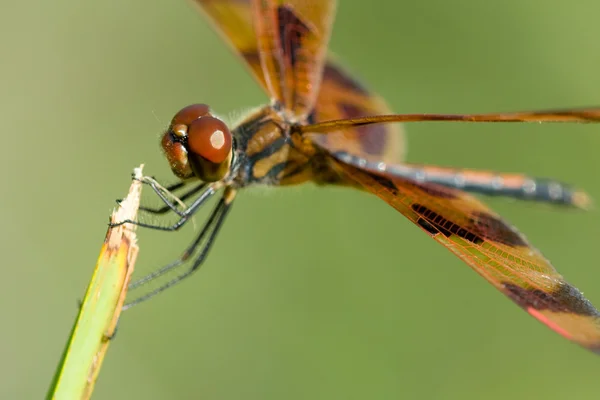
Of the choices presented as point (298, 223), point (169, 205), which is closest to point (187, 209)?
point (169, 205)

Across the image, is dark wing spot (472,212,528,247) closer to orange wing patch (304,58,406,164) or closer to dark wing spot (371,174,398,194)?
dark wing spot (371,174,398,194)

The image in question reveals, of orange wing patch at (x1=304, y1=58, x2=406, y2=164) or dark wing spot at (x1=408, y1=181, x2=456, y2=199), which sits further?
orange wing patch at (x1=304, y1=58, x2=406, y2=164)

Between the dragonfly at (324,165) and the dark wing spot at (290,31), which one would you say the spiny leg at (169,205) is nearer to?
the dragonfly at (324,165)

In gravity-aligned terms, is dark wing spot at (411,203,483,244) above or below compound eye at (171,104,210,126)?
below

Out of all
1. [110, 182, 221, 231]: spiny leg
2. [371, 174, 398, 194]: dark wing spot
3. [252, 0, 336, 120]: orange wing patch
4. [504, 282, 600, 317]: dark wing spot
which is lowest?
[504, 282, 600, 317]: dark wing spot

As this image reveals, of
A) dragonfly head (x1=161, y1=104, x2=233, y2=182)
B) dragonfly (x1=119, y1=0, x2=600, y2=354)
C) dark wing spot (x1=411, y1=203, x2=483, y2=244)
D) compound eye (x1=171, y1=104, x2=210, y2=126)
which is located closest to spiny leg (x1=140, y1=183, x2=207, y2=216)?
dragonfly (x1=119, y1=0, x2=600, y2=354)

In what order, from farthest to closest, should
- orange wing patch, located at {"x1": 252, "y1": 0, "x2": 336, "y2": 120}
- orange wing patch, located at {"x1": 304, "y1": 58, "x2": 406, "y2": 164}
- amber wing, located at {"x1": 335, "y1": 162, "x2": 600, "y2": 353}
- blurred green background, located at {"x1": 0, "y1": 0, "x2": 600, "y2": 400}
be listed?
blurred green background, located at {"x1": 0, "y1": 0, "x2": 600, "y2": 400} < orange wing patch, located at {"x1": 304, "y1": 58, "x2": 406, "y2": 164} < orange wing patch, located at {"x1": 252, "y1": 0, "x2": 336, "y2": 120} < amber wing, located at {"x1": 335, "y1": 162, "x2": 600, "y2": 353}

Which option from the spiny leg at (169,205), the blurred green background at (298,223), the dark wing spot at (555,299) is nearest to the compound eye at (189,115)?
the spiny leg at (169,205)

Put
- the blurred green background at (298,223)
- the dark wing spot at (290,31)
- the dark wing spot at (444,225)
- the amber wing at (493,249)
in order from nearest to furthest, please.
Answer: the amber wing at (493,249) < the dark wing spot at (444,225) < the dark wing spot at (290,31) < the blurred green background at (298,223)
